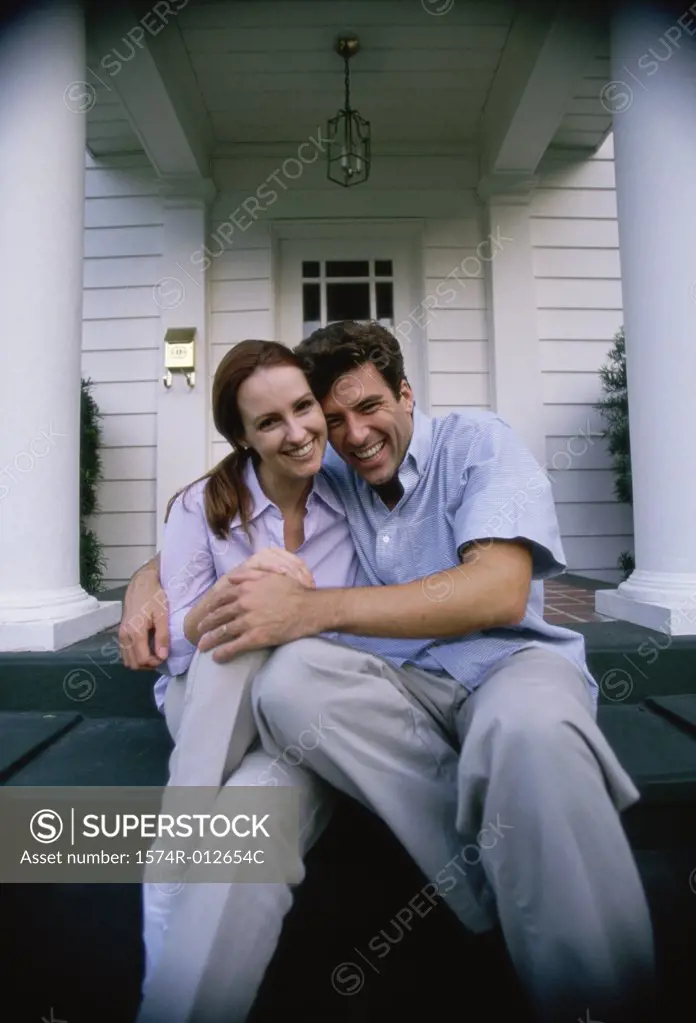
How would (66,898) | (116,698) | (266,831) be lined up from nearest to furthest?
(266,831)
(66,898)
(116,698)

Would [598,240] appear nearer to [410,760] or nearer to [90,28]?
[90,28]

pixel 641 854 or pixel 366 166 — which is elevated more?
pixel 366 166

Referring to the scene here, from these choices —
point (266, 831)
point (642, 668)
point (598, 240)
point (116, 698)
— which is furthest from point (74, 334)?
point (598, 240)

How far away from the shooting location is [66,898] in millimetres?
1434

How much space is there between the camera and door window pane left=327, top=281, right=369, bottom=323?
4.15m

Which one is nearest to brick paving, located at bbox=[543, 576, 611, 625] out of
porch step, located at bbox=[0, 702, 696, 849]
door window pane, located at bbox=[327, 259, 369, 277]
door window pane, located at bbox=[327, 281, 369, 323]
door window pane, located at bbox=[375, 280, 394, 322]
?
porch step, located at bbox=[0, 702, 696, 849]

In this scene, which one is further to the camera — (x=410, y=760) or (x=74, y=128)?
(x=74, y=128)

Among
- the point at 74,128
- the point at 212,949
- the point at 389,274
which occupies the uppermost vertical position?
the point at 389,274

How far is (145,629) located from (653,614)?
5.87ft

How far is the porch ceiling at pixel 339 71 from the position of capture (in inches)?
121

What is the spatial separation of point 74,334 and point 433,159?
110 inches

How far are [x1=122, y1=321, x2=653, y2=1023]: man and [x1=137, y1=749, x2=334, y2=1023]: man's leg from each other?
24 cm

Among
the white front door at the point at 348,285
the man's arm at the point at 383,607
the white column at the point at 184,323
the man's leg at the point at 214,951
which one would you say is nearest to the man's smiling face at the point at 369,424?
the man's arm at the point at 383,607

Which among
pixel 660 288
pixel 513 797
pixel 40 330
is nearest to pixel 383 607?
pixel 513 797
